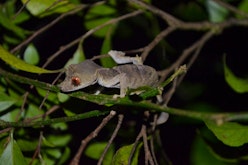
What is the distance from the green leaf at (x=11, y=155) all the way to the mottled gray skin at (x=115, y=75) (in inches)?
10.8


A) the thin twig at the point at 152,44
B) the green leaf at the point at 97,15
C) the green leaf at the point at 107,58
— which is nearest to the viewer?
the thin twig at the point at 152,44

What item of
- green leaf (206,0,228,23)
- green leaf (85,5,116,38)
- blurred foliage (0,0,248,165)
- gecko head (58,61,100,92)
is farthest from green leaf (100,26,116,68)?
green leaf (206,0,228,23)

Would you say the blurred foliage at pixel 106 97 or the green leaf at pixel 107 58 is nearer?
the blurred foliage at pixel 106 97

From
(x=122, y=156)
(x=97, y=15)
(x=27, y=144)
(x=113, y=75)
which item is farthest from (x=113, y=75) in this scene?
(x=97, y=15)

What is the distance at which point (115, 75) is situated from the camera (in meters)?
1.51

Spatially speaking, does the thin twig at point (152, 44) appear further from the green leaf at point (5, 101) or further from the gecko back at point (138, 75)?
the green leaf at point (5, 101)

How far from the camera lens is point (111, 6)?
6.55 ft

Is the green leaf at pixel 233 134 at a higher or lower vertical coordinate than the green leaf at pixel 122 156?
higher

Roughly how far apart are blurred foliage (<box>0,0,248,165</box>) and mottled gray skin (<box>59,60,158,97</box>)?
0.11m

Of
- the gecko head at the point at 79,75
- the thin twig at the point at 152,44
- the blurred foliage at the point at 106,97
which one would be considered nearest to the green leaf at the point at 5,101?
the blurred foliage at the point at 106,97

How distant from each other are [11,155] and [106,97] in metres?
0.40

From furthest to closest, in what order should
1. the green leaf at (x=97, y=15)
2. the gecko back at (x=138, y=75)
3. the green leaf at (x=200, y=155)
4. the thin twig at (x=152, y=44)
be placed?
the green leaf at (x=200, y=155) < the green leaf at (x=97, y=15) < the thin twig at (x=152, y=44) < the gecko back at (x=138, y=75)

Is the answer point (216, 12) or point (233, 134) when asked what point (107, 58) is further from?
point (216, 12)

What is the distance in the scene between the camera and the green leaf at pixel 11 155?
1.38 metres
